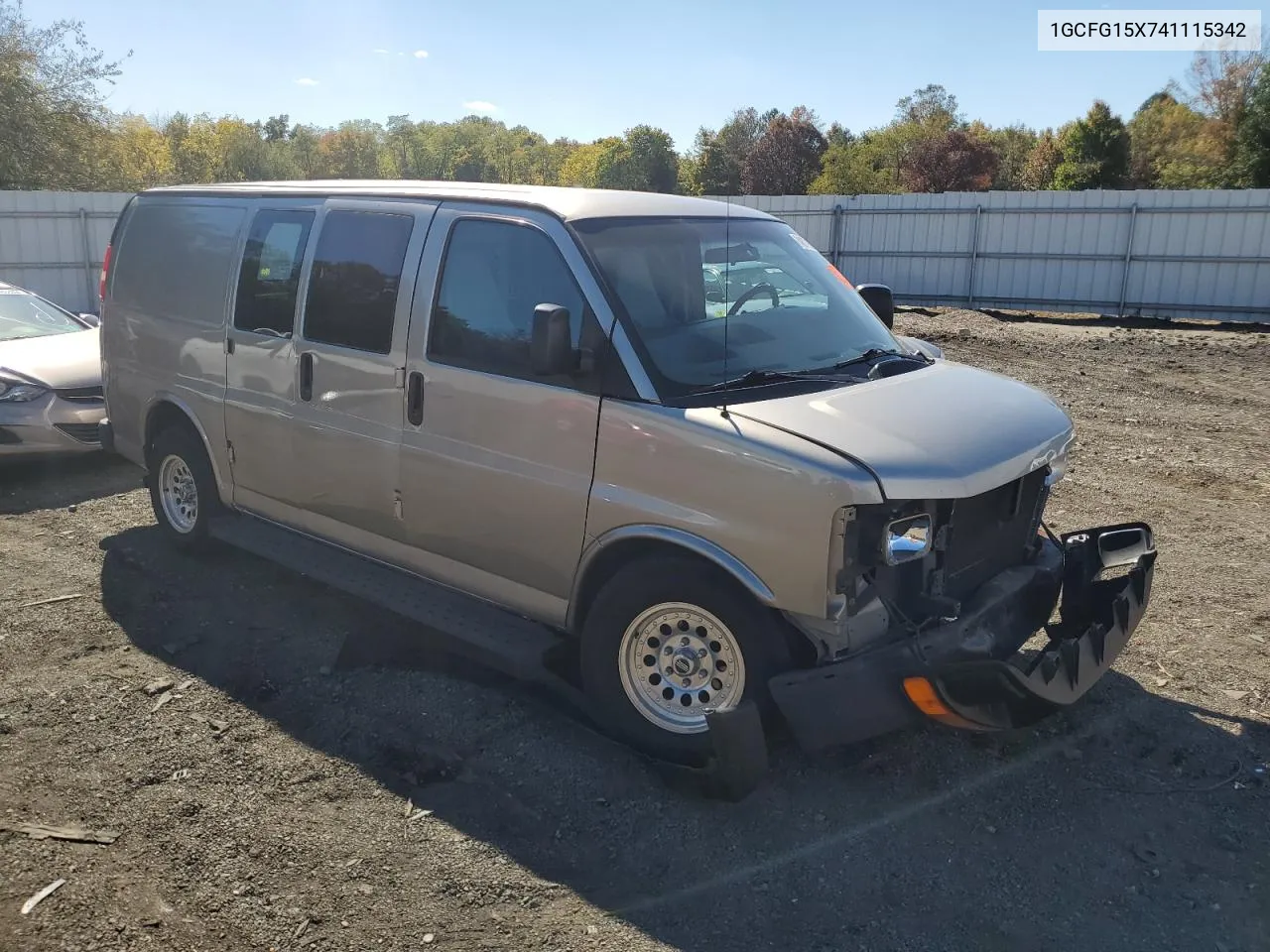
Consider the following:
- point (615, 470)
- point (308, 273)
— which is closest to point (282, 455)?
point (308, 273)

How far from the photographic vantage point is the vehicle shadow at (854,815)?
10.8 ft

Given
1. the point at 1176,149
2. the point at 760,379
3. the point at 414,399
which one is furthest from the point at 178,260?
the point at 1176,149

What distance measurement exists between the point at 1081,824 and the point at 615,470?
220 cm

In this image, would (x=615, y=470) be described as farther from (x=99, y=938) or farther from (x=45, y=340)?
(x=45, y=340)

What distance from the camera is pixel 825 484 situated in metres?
3.43

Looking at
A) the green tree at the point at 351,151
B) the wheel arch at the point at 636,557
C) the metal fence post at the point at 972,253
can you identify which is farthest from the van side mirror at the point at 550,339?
the green tree at the point at 351,151

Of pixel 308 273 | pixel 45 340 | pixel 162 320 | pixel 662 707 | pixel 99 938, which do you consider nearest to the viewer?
pixel 99 938

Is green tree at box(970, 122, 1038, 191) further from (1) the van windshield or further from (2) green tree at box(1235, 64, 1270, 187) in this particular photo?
(1) the van windshield

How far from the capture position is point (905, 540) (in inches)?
143

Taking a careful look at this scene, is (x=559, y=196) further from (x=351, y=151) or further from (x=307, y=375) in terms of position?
(x=351, y=151)

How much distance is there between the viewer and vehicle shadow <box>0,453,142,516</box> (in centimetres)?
796

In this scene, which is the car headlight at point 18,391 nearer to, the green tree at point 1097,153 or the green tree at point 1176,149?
the green tree at point 1176,149

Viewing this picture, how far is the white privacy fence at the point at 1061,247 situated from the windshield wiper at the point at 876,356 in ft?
60.1

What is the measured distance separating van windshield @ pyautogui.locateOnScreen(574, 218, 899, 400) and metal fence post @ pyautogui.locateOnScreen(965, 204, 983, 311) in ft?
61.9
